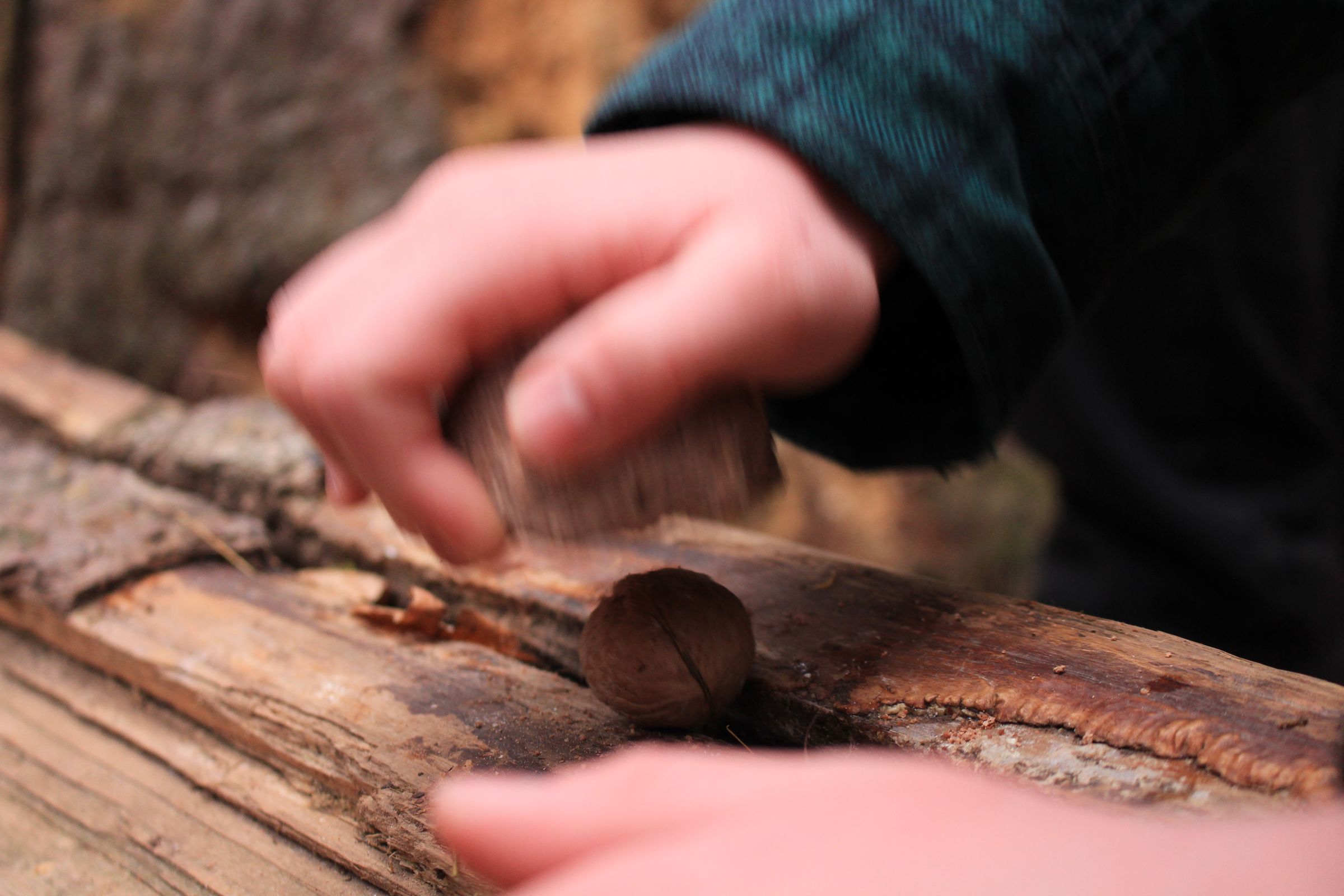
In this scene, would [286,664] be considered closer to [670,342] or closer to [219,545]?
[219,545]

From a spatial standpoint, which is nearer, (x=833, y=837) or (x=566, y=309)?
(x=833, y=837)

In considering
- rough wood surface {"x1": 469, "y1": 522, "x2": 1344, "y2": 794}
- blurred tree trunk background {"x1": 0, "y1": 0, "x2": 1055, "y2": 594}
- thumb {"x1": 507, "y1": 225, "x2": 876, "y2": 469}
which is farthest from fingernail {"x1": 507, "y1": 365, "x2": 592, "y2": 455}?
blurred tree trunk background {"x1": 0, "y1": 0, "x2": 1055, "y2": 594}

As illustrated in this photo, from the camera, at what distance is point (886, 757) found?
21.8 inches

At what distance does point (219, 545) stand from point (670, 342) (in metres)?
0.97

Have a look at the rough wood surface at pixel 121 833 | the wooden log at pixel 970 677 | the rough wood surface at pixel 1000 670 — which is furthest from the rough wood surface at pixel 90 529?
the rough wood surface at pixel 1000 670

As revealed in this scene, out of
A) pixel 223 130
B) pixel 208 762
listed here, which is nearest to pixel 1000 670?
pixel 208 762

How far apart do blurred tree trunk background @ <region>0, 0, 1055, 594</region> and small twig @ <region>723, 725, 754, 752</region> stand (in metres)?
1.51

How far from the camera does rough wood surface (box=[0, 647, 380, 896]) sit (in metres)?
0.84

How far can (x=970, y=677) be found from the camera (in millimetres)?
888

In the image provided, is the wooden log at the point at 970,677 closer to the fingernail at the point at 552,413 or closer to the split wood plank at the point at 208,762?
the fingernail at the point at 552,413

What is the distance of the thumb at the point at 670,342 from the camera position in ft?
2.03

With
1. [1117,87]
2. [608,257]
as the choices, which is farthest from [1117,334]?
[608,257]

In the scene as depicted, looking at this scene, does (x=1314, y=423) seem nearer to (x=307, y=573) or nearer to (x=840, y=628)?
(x=840, y=628)

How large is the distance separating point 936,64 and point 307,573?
3.36ft
